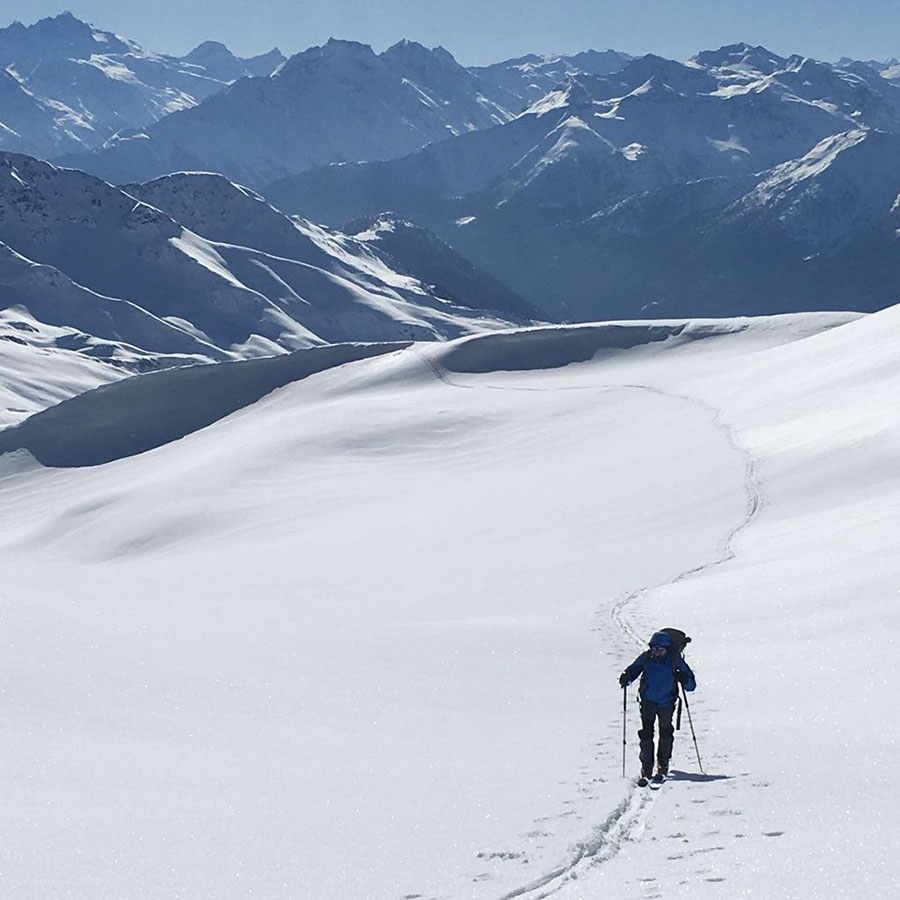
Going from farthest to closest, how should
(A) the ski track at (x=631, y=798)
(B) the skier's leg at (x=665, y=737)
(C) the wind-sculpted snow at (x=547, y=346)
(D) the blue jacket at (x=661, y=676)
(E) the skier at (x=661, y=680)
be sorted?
(C) the wind-sculpted snow at (x=547, y=346) < (D) the blue jacket at (x=661, y=676) < (E) the skier at (x=661, y=680) < (B) the skier's leg at (x=665, y=737) < (A) the ski track at (x=631, y=798)

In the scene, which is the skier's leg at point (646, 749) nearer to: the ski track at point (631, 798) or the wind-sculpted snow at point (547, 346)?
the ski track at point (631, 798)

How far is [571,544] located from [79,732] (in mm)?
24594

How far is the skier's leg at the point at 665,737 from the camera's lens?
574 inches

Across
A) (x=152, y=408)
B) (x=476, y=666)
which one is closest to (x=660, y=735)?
(x=476, y=666)

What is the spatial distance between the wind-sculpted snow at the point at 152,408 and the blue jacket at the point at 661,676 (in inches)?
2991

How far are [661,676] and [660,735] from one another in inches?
27.0

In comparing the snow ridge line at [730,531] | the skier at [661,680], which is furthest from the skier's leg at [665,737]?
the snow ridge line at [730,531]

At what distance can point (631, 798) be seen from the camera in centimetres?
1353

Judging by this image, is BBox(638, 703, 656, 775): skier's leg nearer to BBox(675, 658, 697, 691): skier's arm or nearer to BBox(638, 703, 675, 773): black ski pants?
BBox(638, 703, 675, 773): black ski pants

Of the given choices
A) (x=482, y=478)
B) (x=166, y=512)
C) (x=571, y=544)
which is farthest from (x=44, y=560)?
(x=571, y=544)

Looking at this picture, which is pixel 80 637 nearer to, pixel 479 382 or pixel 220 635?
pixel 220 635

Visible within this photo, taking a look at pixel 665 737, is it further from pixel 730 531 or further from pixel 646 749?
pixel 730 531

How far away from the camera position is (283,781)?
45.8 feet

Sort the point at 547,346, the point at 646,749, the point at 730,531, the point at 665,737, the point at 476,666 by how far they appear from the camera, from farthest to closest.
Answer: the point at 547,346, the point at 730,531, the point at 476,666, the point at 665,737, the point at 646,749
